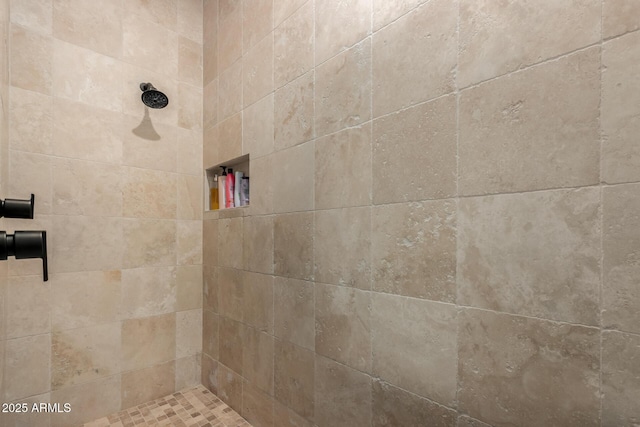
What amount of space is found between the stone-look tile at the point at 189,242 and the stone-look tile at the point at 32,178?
0.61 meters

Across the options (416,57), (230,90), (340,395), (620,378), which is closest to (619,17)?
(416,57)

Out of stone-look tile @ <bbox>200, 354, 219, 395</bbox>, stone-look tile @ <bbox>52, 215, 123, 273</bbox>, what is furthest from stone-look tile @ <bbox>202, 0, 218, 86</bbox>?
stone-look tile @ <bbox>200, 354, 219, 395</bbox>

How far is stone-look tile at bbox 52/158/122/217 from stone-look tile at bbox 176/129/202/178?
13.1 inches

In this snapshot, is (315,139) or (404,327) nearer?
(404,327)

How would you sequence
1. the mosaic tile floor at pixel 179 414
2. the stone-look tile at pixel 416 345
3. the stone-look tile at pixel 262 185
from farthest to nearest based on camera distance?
the mosaic tile floor at pixel 179 414, the stone-look tile at pixel 262 185, the stone-look tile at pixel 416 345

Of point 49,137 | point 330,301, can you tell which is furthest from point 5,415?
point 330,301

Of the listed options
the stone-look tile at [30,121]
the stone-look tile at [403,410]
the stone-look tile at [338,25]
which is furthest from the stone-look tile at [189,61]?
the stone-look tile at [403,410]

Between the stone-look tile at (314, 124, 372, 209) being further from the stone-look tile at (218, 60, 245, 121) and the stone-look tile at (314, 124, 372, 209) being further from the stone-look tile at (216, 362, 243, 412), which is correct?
the stone-look tile at (216, 362, 243, 412)

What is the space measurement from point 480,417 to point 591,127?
2.29 ft

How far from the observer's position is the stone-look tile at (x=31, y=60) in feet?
4.45

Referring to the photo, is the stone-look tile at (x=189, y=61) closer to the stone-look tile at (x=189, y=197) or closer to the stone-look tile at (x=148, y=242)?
the stone-look tile at (x=189, y=197)

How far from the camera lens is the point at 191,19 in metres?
1.92

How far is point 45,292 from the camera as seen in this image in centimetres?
142

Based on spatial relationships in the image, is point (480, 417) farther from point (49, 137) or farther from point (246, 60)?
point (49, 137)
